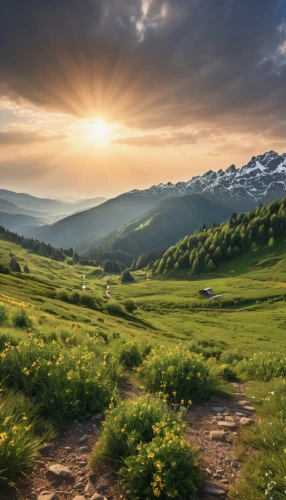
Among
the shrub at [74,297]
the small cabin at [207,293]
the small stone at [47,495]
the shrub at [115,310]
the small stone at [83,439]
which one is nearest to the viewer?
Result: the small stone at [47,495]

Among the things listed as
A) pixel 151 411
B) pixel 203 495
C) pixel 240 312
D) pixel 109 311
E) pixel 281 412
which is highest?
pixel 151 411

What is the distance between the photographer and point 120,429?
659cm

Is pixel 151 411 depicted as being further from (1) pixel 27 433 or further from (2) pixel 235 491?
Result: (1) pixel 27 433

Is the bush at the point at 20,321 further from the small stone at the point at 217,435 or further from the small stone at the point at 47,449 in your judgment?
the small stone at the point at 217,435

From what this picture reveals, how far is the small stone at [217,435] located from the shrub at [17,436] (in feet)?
14.2

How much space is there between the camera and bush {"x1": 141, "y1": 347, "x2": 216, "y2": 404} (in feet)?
33.3

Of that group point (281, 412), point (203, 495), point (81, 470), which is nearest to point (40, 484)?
point (81, 470)

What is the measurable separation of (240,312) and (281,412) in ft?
312

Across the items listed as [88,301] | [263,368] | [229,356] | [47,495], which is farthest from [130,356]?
[88,301]

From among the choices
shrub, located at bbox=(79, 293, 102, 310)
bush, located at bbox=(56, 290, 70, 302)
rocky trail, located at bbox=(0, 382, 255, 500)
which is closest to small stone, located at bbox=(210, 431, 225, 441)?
rocky trail, located at bbox=(0, 382, 255, 500)

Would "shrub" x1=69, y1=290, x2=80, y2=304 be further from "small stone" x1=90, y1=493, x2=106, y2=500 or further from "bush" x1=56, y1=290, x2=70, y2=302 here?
"small stone" x1=90, y1=493, x2=106, y2=500

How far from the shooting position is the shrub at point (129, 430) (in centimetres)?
626

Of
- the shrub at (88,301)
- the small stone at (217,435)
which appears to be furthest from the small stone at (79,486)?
the shrub at (88,301)

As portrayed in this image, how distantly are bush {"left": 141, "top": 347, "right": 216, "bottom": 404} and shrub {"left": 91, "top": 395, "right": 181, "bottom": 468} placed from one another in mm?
3056
